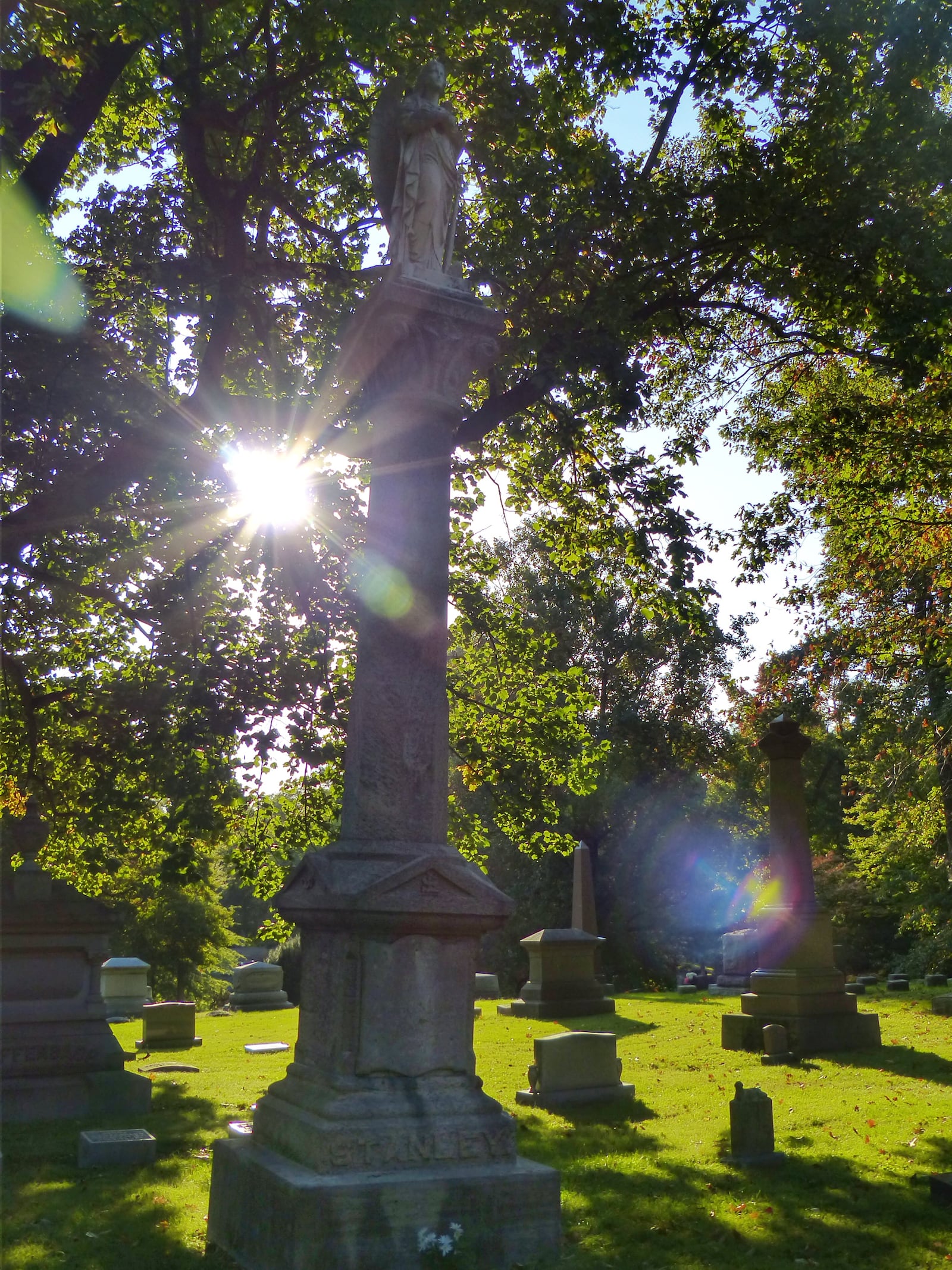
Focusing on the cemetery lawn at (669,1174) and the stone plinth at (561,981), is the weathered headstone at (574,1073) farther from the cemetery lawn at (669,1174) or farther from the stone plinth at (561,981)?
the stone plinth at (561,981)

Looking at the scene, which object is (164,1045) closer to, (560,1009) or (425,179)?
(560,1009)

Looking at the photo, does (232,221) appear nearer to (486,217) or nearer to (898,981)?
(486,217)

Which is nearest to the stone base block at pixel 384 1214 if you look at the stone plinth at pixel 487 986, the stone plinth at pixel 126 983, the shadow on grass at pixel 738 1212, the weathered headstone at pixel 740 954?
the shadow on grass at pixel 738 1212

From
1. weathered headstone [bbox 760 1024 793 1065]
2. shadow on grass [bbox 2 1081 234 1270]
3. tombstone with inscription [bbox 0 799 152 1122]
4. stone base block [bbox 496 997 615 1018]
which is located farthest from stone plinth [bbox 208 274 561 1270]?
stone base block [bbox 496 997 615 1018]

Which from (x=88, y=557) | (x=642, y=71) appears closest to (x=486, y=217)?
(x=642, y=71)

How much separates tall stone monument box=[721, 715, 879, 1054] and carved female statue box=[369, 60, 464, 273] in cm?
1091

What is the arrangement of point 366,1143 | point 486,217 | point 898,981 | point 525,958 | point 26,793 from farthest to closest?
point 525,958 → point 898,981 → point 26,793 → point 486,217 → point 366,1143

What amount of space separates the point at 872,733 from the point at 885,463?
13635 millimetres

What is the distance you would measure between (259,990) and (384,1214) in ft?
67.8

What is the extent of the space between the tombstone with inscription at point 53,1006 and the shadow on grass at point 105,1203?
49 cm

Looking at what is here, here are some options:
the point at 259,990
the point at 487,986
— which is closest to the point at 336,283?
the point at 487,986

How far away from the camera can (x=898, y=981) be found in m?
24.3

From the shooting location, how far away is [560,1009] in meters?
18.7

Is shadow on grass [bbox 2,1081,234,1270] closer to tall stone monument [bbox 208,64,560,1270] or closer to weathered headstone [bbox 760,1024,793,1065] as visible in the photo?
tall stone monument [bbox 208,64,560,1270]
